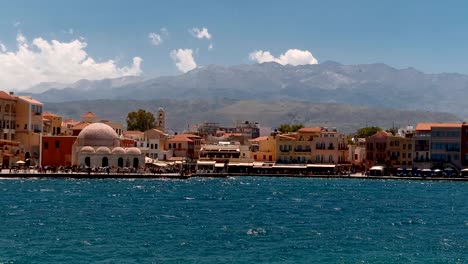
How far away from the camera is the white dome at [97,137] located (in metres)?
124

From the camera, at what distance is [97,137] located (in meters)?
125

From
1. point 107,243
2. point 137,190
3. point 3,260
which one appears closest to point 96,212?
point 107,243

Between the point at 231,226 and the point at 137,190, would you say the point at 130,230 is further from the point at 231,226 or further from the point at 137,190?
the point at 137,190

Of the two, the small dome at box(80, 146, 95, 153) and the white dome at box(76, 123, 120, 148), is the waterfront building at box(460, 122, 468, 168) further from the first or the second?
the small dome at box(80, 146, 95, 153)

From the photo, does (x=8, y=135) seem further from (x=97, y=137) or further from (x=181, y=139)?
(x=181, y=139)

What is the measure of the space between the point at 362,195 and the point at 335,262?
47.4 m

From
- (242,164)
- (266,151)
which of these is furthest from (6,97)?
(266,151)

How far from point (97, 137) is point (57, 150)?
6.83 meters

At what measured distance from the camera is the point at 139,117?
185875mm

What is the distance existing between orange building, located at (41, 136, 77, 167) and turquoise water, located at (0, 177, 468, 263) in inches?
1730

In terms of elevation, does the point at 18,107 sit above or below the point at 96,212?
above

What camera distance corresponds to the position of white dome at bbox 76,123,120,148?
12425 centimetres

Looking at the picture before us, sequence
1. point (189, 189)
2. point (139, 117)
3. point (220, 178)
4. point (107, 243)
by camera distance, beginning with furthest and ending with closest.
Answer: point (139, 117) < point (220, 178) < point (189, 189) < point (107, 243)

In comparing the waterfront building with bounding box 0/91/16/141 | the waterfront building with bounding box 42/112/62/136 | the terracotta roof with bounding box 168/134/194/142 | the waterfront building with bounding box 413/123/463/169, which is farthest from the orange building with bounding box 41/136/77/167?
the waterfront building with bounding box 413/123/463/169
